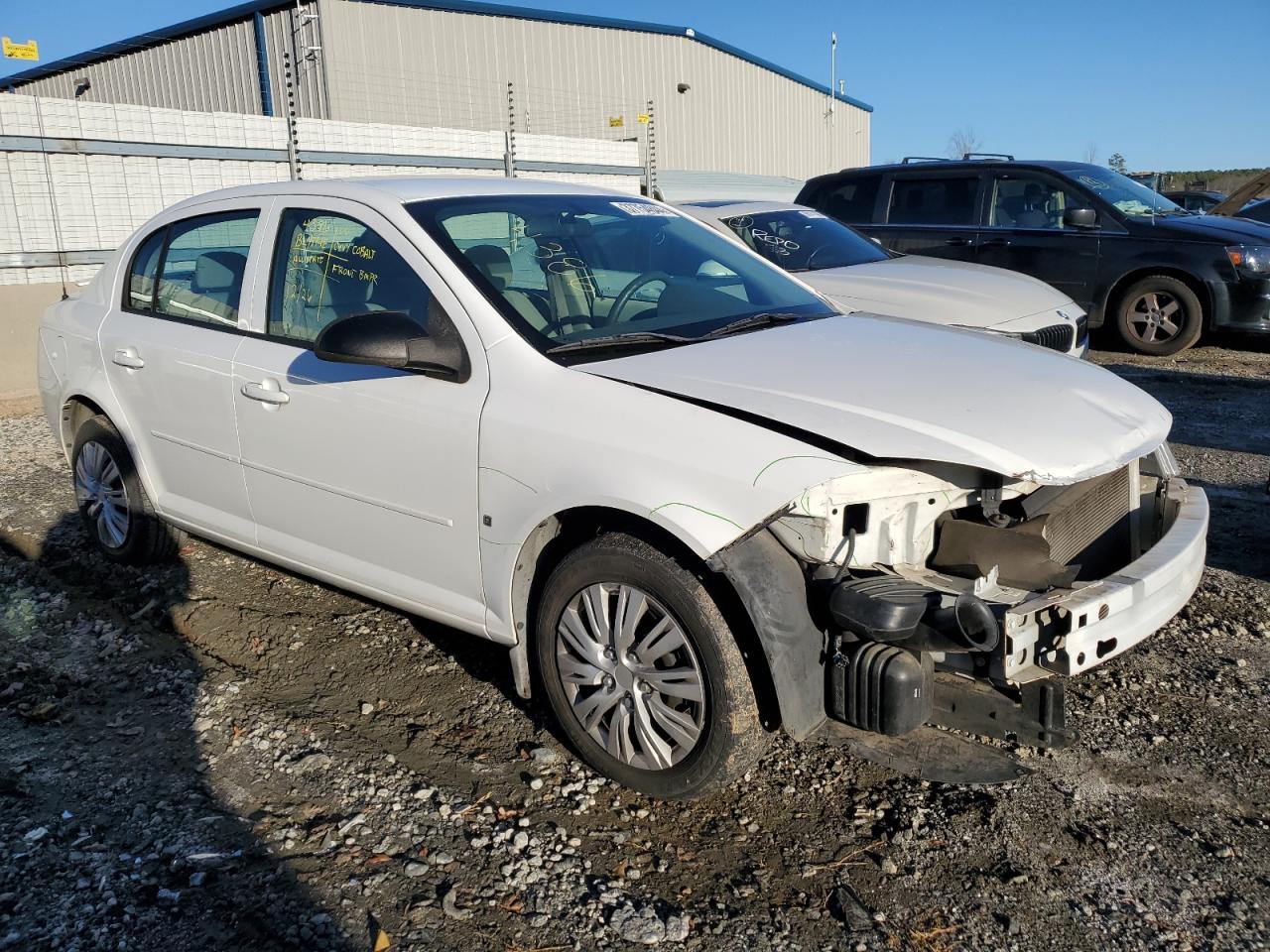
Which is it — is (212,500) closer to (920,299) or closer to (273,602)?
(273,602)

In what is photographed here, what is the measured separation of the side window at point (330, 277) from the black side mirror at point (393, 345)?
0.19 m

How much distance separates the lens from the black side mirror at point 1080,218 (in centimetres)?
967

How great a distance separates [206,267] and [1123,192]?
916cm

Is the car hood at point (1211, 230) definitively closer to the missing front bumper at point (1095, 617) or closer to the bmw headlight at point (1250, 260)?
the bmw headlight at point (1250, 260)

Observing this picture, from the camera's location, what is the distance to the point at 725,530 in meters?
2.73

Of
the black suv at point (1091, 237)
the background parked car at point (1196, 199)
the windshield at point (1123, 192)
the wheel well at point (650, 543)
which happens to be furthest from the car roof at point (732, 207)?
the background parked car at point (1196, 199)

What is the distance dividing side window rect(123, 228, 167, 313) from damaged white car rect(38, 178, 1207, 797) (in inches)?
21.6

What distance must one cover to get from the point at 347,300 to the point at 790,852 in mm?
2412

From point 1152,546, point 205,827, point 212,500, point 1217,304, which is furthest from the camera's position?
point 1217,304

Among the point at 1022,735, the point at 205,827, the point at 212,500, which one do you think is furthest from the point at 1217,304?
the point at 205,827

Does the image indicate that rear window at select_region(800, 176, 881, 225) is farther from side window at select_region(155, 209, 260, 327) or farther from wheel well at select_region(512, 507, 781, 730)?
wheel well at select_region(512, 507, 781, 730)

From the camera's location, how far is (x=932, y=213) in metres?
10.7

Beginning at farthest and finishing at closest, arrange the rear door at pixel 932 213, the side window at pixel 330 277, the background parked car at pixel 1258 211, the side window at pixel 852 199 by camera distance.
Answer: the background parked car at pixel 1258 211, the side window at pixel 852 199, the rear door at pixel 932 213, the side window at pixel 330 277

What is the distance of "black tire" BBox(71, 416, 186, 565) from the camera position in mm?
4867
